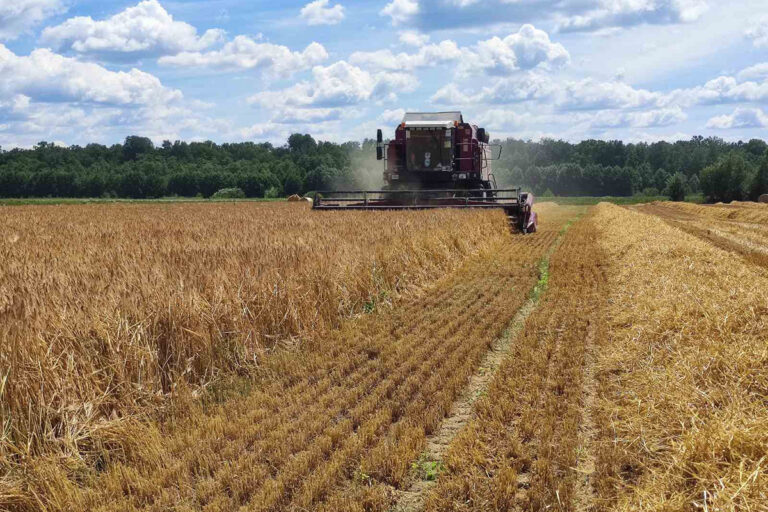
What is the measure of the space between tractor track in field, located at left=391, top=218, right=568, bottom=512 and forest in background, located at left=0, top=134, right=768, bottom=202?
40748 mm

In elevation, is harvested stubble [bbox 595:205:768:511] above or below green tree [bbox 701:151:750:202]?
below

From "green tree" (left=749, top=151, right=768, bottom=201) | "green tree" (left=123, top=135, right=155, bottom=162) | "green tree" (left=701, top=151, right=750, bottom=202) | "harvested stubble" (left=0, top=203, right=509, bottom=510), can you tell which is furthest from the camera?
"green tree" (left=123, top=135, right=155, bottom=162)

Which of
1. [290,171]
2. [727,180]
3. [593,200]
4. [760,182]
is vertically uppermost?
A: [290,171]

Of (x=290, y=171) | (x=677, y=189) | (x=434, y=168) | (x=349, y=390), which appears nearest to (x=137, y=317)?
(x=349, y=390)

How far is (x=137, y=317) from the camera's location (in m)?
5.02

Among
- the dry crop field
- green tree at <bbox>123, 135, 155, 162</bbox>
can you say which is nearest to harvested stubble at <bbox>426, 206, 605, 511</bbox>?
the dry crop field

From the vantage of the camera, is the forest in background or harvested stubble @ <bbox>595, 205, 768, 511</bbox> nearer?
harvested stubble @ <bbox>595, 205, 768, 511</bbox>

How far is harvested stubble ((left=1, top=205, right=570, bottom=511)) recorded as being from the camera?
364cm

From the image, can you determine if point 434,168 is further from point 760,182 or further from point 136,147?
point 136,147

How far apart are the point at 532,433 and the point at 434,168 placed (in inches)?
647

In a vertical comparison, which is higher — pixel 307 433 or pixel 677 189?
pixel 677 189

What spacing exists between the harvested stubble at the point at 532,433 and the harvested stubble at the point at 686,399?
0.63 feet

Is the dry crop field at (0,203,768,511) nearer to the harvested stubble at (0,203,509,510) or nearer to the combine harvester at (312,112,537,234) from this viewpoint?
the harvested stubble at (0,203,509,510)

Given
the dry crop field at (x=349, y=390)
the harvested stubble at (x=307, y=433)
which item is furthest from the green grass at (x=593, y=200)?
the harvested stubble at (x=307, y=433)
